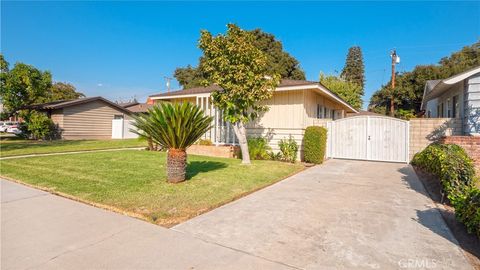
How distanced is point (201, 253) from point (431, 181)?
23.7 ft

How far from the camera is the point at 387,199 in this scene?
214 inches

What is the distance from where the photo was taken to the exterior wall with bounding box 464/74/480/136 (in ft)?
29.0

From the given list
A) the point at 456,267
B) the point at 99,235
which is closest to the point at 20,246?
the point at 99,235

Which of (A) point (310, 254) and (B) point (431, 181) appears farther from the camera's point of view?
(B) point (431, 181)

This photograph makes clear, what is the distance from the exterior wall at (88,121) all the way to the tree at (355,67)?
147 ft

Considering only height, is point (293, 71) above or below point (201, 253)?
above

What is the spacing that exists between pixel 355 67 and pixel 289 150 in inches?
1969

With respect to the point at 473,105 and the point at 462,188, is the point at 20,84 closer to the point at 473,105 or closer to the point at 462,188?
the point at 462,188

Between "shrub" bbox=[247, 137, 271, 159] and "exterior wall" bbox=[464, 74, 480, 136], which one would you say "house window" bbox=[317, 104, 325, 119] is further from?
"exterior wall" bbox=[464, 74, 480, 136]

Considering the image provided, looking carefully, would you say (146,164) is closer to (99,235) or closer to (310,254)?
(99,235)

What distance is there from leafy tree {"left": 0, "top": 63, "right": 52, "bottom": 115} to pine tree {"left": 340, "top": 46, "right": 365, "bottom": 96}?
49.2 meters

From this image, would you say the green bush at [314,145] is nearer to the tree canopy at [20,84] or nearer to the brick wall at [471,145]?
the brick wall at [471,145]

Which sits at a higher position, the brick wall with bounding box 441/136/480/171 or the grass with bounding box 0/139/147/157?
the brick wall with bounding box 441/136/480/171

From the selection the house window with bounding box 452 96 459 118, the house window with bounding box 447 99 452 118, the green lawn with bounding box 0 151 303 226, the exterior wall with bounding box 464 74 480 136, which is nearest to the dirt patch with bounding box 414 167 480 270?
the green lawn with bounding box 0 151 303 226
